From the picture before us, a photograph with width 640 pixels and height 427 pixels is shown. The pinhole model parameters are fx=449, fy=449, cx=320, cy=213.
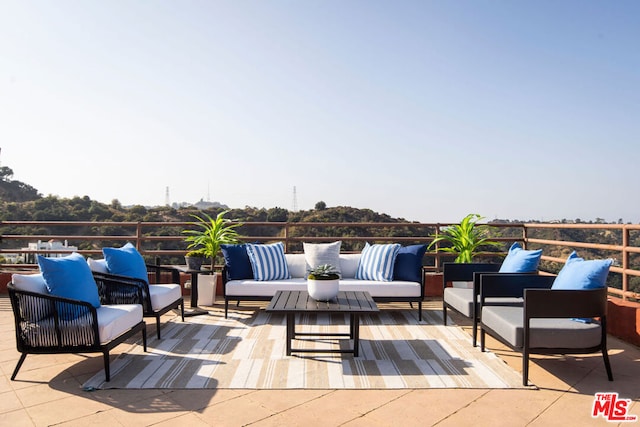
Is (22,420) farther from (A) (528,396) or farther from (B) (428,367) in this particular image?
(A) (528,396)

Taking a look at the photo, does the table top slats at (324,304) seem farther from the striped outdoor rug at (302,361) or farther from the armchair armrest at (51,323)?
the armchair armrest at (51,323)

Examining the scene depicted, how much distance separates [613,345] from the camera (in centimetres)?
377

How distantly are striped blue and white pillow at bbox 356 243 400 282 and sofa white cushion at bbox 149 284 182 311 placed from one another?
2.05 metres

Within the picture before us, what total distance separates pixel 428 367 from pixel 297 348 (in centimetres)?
105

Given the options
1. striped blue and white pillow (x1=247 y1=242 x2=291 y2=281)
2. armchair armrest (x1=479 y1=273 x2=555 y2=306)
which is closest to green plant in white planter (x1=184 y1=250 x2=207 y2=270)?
striped blue and white pillow (x1=247 y1=242 x2=291 y2=281)

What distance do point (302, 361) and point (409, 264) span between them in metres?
2.15

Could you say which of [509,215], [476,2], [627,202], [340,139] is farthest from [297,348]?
[627,202]

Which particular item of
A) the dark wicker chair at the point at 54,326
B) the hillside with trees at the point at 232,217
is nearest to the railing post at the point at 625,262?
the hillside with trees at the point at 232,217

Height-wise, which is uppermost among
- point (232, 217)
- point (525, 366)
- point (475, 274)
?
point (232, 217)

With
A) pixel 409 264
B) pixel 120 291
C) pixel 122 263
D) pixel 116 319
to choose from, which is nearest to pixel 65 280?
pixel 116 319

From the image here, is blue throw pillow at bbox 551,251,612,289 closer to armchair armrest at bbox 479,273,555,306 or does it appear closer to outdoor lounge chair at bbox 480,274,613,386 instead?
outdoor lounge chair at bbox 480,274,613,386

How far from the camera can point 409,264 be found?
5004mm

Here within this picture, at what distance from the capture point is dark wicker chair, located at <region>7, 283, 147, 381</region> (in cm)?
279

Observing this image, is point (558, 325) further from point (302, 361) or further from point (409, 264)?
point (409, 264)
